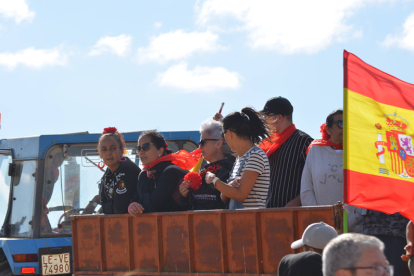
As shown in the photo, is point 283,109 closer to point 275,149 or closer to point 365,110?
point 275,149

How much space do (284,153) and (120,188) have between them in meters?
1.77

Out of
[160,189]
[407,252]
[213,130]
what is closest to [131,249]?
[160,189]

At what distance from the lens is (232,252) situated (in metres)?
3.93

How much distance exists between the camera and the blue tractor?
7.27 metres

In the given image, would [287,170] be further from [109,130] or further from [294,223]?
[109,130]

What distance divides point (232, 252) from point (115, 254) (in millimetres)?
1358

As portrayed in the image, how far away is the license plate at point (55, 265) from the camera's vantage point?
686 centimetres

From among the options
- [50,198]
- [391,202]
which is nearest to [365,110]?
[391,202]

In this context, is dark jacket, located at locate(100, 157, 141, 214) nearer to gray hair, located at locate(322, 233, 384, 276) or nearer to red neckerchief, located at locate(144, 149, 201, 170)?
red neckerchief, located at locate(144, 149, 201, 170)

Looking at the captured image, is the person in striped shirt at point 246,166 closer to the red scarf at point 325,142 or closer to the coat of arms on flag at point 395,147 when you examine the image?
the red scarf at point 325,142

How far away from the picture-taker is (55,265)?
688cm

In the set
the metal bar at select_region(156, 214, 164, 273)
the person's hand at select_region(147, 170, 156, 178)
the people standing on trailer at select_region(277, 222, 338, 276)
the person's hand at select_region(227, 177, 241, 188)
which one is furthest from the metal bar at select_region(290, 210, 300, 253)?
the person's hand at select_region(147, 170, 156, 178)

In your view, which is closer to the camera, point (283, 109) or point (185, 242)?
point (185, 242)

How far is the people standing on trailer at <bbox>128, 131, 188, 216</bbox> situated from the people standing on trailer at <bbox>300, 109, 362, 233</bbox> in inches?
50.0
